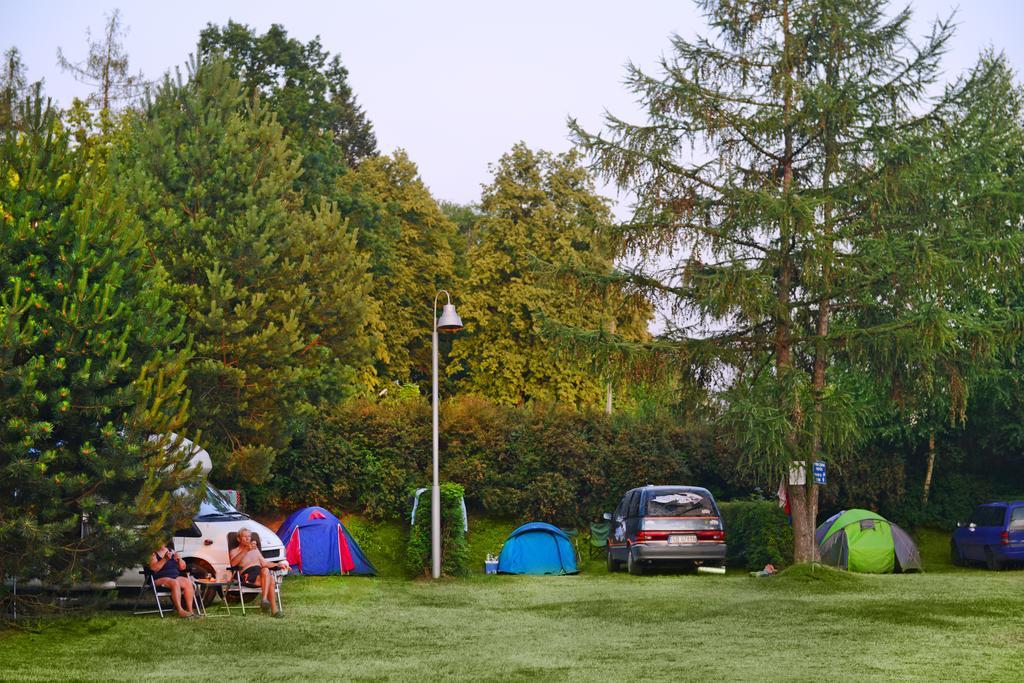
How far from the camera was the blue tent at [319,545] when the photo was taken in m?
24.3

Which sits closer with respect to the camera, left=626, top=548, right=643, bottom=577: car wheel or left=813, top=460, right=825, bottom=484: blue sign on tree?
left=813, top=460, right=825, bottom=484: blue sign on tree

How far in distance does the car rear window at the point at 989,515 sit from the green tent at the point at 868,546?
5.33 ft

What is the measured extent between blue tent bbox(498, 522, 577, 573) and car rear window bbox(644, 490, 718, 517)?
320cm

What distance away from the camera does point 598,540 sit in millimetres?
27719

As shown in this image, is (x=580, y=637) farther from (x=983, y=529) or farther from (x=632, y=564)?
(x=983, y=529)

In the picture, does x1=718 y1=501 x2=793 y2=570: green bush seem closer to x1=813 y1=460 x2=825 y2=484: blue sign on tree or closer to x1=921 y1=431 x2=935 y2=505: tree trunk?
x1=813 y1=460 x2=825 y2=484: blue sign on tree

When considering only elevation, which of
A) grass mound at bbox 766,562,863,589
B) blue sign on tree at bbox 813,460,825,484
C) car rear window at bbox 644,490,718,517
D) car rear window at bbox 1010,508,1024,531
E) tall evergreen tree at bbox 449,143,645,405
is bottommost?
grass mound at bbox 766,562,863,589

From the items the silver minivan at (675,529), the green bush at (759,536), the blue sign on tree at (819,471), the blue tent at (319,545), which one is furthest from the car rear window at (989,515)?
the blue tent at (319,545)

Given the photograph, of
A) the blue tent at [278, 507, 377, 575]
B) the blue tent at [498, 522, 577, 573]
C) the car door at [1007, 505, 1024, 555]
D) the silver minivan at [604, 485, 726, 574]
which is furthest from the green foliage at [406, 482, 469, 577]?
the car door at [1007, 505, 1024, 555]

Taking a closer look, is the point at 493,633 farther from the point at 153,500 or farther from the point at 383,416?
the point at 383,416

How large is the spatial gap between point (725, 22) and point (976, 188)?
5511 millimetres

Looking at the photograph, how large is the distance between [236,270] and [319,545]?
20.0ft

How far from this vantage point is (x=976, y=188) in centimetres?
2227

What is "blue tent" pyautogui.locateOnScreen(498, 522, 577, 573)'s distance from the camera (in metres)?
25.2
